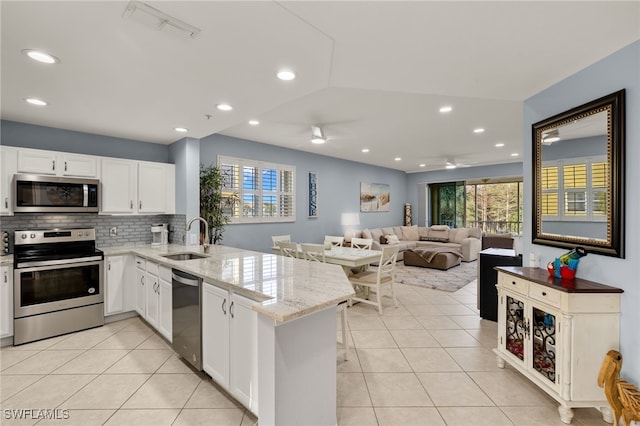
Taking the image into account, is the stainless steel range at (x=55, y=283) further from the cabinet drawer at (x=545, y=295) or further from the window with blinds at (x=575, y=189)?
the window with blinds at (x=575, y=189)

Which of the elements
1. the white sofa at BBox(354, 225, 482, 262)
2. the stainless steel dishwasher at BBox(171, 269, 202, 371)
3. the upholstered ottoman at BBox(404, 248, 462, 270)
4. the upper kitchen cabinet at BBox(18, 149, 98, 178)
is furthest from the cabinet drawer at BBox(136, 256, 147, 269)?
the upholstered ottoman at BBox(404, 248, 462, 270)

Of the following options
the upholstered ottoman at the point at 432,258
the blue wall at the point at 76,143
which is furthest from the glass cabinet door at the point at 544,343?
→ the blue wall at the point at 76,143

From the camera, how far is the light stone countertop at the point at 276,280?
1536 millimetres

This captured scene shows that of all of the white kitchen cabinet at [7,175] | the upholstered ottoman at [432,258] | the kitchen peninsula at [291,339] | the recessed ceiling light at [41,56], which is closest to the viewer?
the kitchen peninsula at [291,339]

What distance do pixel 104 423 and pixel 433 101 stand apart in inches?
168

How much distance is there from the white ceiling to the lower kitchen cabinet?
1680 mm

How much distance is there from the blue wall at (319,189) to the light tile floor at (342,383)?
2.53 meters

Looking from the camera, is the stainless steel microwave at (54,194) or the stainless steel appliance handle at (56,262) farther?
the stainless steel microwave at (54,194)

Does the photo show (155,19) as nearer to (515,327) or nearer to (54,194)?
(54,194)

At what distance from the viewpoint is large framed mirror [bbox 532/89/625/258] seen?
1.96 meters

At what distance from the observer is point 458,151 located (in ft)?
21.8

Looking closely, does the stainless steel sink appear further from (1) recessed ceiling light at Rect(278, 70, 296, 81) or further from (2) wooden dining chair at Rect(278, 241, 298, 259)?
(1) recessed ceiling light at Rect(278, 70, 296, 81)

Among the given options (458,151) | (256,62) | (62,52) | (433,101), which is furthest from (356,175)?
(62,52)

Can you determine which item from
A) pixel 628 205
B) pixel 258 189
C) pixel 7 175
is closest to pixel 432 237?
pixel 258 189
